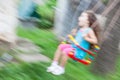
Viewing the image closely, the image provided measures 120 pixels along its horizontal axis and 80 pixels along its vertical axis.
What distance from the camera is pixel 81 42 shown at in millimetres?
7027

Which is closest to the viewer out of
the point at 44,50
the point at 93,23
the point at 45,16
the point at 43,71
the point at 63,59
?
the point at 43,71

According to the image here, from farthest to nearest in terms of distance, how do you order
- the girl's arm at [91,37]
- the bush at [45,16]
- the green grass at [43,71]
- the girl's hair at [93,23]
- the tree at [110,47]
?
the bush at [45,16] → the girl's hair at [93,23] → the girl's arm at [91,37] → the tree at [110,47] → the green grass at [43,71]

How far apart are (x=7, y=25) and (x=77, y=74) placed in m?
1.23

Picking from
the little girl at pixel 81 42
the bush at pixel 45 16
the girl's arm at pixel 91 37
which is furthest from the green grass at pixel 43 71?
the bush at pixel 45 16

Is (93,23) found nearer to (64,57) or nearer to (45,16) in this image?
(64,57)

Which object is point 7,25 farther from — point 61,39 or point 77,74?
point 61,39

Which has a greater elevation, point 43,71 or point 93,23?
point 93,23

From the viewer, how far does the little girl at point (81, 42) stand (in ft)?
22.2

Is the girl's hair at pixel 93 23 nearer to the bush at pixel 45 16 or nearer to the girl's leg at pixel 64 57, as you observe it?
the girl's leg at pixel 64 57

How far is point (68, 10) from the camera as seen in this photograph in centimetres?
896

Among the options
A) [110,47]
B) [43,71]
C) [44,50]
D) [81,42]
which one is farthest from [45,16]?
[43,71]

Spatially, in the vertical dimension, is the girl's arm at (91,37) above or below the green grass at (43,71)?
above

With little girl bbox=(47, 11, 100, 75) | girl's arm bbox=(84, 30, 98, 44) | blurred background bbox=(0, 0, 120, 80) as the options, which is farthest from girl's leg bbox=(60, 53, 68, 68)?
girl's arm bbox=(84, 30, 98, 44)

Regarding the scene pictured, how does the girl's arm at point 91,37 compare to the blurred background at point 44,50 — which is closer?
the blurred background at point 44,50
